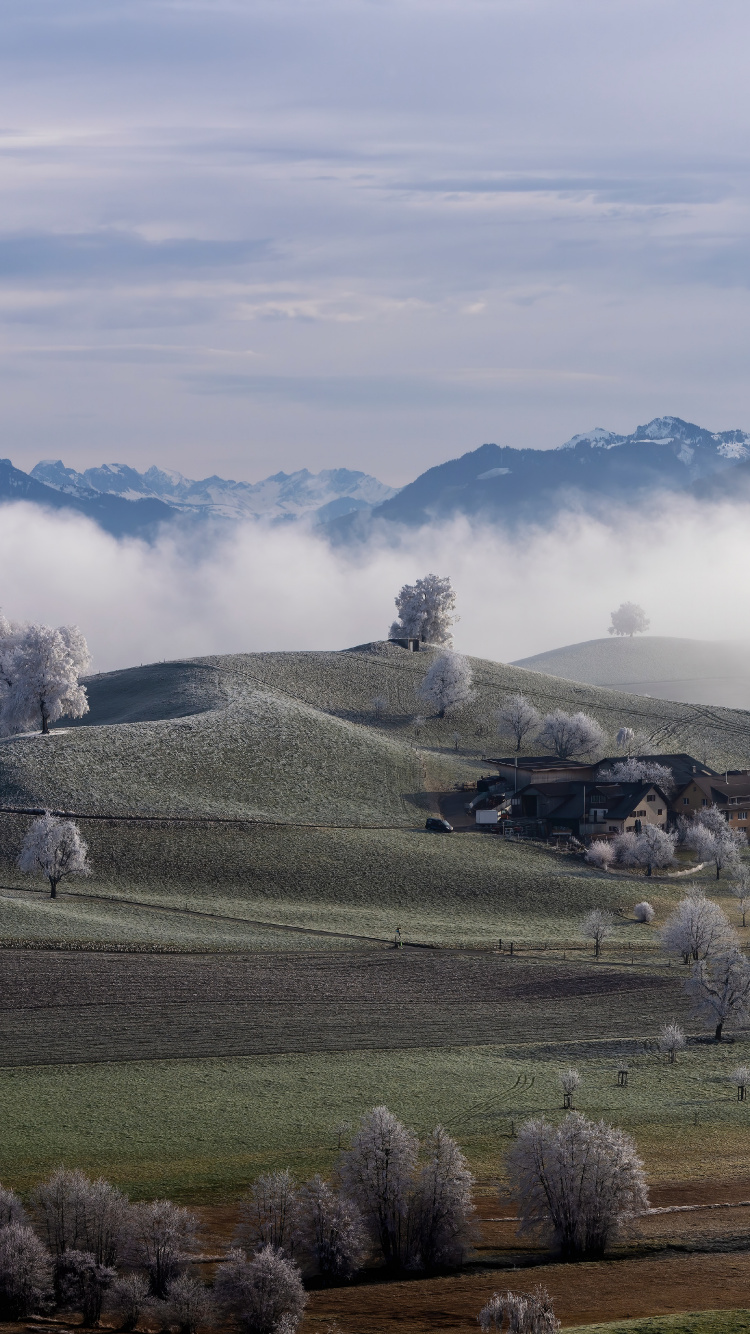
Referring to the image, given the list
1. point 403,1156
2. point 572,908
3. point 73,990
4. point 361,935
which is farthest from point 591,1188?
point 572,908

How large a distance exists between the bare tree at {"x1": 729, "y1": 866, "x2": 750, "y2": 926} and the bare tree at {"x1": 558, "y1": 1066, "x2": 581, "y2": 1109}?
4180 cm

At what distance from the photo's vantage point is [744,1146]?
150 feet

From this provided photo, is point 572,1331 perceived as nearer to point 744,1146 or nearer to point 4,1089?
point 744,1146

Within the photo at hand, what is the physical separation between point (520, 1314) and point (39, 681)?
104 meters

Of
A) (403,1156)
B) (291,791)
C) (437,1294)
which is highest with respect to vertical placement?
(291,791)

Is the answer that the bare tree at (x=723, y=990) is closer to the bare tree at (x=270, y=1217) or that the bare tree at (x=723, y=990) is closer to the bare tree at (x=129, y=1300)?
the bare tree at (x=270, y=1217)

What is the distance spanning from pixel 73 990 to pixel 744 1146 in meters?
33.6

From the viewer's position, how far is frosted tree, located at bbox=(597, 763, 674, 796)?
389ft

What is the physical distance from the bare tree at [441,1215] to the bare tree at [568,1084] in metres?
11.9

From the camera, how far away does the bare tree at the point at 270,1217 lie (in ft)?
119

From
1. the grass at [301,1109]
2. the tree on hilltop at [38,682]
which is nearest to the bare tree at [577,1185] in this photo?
the grass at [301,1109]

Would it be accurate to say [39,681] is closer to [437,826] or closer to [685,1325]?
[437,826]

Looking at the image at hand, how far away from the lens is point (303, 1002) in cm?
6341

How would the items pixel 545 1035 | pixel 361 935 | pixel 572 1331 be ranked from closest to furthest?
pixel 572 1331, pixel 545 1035, pixel 361 935
